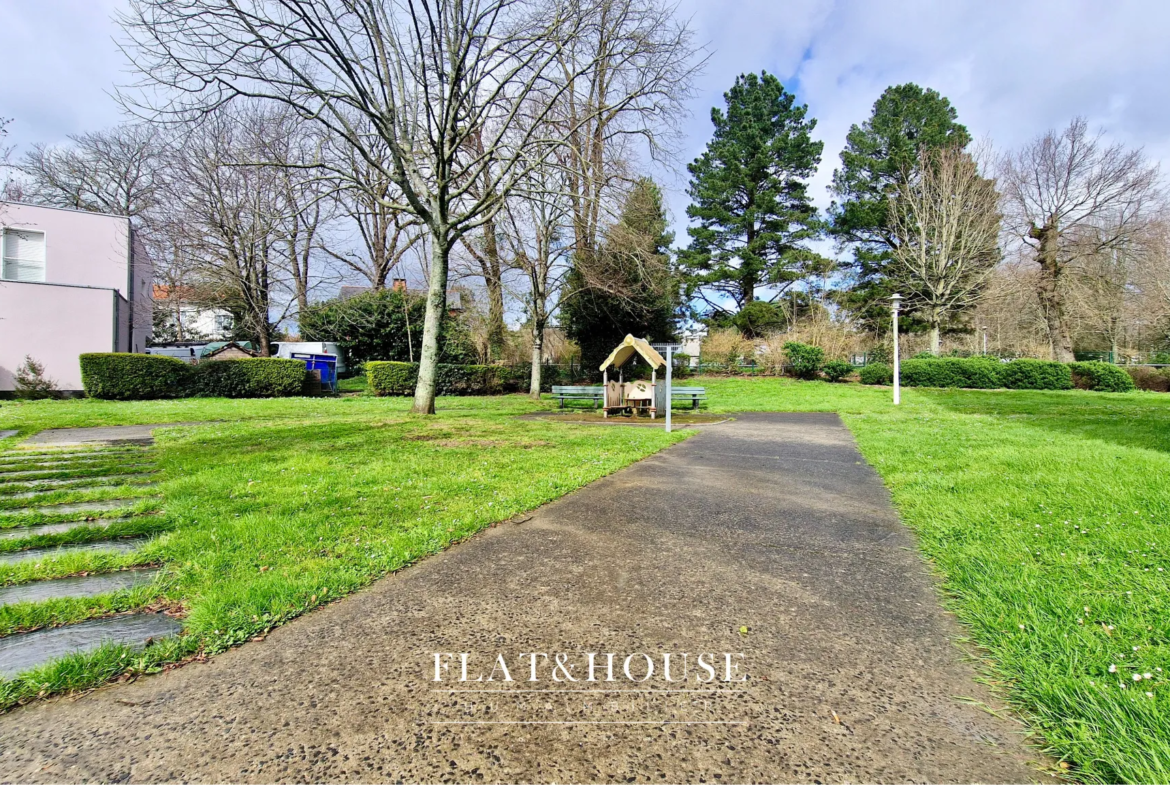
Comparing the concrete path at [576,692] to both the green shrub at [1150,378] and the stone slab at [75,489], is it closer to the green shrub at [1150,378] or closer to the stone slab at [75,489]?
the stone slab at [75,489]

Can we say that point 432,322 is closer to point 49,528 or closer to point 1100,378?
point 49,528

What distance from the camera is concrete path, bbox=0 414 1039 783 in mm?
1555

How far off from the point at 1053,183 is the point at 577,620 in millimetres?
36392

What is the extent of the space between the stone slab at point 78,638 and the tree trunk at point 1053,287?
1434 inches

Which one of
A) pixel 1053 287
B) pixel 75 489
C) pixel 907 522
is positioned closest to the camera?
pixel 907 522

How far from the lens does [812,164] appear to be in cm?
3322

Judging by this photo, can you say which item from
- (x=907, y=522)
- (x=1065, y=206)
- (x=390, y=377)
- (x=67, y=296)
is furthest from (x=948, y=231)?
(x=67, y=296)

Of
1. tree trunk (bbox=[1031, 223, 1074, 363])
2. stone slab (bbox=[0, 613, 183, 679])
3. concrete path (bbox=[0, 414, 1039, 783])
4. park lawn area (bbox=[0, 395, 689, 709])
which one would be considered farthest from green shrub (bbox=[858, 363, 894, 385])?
stone slab (bbox=[0, 613, 183, 679])

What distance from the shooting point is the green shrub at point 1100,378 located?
70.9 feet

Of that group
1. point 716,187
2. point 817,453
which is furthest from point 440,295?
point 716,187

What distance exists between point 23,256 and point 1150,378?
45787 mm

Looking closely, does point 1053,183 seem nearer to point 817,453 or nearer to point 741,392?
point 741,392

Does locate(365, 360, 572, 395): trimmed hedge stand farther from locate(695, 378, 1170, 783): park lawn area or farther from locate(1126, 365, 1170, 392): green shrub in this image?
locate(1126, 365, 1170, 392): green shrub

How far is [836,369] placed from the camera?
24.1m
